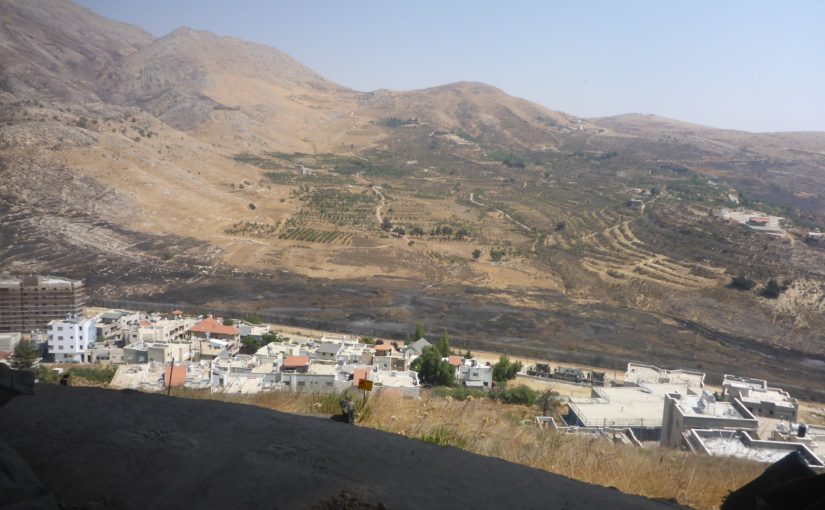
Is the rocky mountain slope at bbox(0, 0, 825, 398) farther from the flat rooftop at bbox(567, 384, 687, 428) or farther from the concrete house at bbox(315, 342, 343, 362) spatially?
the flat rooftop at bbox(567, 384, 687, 428)

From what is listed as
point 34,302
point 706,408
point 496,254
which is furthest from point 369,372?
point 496,254

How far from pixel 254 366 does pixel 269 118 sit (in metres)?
82.9

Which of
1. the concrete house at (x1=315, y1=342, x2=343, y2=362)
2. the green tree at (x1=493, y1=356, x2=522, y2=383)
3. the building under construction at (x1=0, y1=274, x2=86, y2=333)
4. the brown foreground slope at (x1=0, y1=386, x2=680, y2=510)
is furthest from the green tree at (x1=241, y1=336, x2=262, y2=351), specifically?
the brown foreground slope at (x1=0, y1=386, x2=680, y2=510)

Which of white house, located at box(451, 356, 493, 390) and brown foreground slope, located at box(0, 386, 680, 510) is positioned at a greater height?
brown foreground slope, located at box(0, 386, 680, 510)

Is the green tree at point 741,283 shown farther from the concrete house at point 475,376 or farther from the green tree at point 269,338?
the green tree at point 269,338

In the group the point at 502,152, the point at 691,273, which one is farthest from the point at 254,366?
the point at 502,152

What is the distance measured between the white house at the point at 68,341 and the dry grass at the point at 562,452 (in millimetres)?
15392

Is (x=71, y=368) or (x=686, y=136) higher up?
(x=686, y=136)

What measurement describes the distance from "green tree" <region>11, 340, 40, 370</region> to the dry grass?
1214 cm

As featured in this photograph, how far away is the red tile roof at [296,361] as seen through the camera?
16.3 m

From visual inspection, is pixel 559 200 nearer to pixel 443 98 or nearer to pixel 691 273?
pixel 691 273

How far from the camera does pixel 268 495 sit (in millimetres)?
2557

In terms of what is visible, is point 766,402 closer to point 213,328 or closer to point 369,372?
point 369,372

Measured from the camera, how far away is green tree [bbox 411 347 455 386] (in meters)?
17.7
